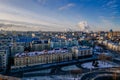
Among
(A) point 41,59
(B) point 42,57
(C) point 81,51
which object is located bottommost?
(A) point 41,59

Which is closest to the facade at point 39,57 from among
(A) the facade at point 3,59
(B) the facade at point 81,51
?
(A) the facade at point 3,59

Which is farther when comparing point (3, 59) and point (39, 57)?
point (39, 57)

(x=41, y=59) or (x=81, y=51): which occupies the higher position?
(x=81, y=51)

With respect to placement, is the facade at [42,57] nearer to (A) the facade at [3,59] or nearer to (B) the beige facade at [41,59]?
(B) the beige facade at [41,59]

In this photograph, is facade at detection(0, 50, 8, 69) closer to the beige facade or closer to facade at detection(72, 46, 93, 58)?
the beige facade

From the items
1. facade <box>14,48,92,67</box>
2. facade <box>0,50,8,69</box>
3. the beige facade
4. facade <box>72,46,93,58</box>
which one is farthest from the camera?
facade <box>72,46,93,58</box>

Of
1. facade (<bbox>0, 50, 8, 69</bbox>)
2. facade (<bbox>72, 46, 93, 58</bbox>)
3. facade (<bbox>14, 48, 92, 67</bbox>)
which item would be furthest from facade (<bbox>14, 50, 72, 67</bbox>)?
facade (<bbox>72, 46, 93, 58</bbox>)

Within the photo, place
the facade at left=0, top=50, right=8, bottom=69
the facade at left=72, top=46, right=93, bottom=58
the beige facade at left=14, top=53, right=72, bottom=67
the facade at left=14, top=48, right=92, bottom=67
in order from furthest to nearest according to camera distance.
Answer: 1. the facade at left=72, top=46, right=93, bottom=58
2. the facade at left=14, top=48, right=92, bottom=67
3. the beige facade at left=14, top=53, right=72, bottom=67
4. the facade at left=0, top=50, right=8, bottom=69

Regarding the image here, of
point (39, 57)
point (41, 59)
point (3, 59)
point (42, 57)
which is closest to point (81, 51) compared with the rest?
point (42, 57)

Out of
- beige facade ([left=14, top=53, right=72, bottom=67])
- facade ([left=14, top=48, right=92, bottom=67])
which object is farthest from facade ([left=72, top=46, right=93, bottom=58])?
beige facade ([left=14, top=53, right=72, bottom=67])

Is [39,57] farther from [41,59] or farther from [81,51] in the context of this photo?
[81,51]

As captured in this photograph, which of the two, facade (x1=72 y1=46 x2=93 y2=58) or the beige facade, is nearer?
the beige facade
